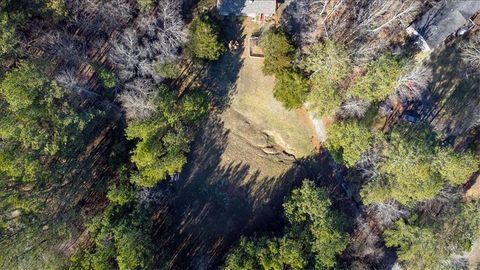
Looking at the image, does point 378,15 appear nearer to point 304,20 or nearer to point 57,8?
point 304,20

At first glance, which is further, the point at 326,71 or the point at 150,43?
the point at 150,43

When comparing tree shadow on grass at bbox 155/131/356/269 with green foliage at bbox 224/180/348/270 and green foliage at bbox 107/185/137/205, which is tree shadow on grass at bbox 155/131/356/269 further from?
green foliage at bbox 107/185/137/205

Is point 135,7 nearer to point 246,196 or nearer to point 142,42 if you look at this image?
point 142,42

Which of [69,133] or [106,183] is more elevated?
[69,133]

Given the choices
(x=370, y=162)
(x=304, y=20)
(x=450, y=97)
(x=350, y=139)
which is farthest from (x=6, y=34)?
(x=450, y=97)

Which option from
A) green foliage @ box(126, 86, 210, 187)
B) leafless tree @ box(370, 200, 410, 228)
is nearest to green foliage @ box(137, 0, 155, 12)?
green foliage @ box(126, 86, 210, 187)

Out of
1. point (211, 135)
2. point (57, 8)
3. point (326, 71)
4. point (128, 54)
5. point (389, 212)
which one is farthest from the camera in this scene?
point (211, 135)

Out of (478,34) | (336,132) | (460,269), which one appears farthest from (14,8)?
(460,269)
